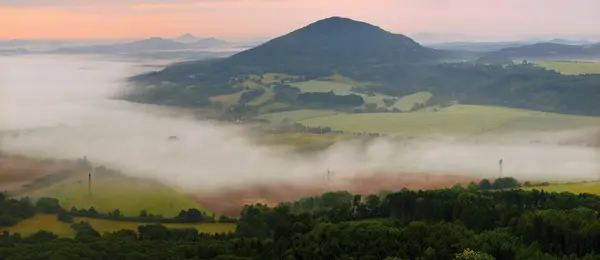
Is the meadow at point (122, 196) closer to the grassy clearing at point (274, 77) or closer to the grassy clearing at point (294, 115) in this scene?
the grassy clearing at point (294, 115)

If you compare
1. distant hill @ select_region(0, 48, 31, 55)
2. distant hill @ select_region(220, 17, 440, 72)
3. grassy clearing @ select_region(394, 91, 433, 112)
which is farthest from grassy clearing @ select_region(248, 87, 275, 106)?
distant hill @ select_region(0, 48, 31, 55)

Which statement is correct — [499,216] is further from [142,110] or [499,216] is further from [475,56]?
[475,56]

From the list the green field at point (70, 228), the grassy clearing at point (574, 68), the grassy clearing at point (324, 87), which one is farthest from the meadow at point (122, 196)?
the grassy clearing at point (574, 68)

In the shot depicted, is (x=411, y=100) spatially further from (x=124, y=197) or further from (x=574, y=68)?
(x=124, y=197)

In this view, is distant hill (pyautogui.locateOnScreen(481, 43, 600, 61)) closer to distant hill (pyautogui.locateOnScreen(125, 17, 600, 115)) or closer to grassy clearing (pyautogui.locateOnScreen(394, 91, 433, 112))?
distant hill (pyautogui.locateOnScreen(125, 17, 600, 115))

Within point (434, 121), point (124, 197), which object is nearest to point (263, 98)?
point (434, 121)

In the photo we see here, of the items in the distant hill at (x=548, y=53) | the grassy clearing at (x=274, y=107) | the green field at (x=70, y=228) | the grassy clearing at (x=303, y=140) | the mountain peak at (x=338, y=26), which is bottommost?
the green field at (x=70, y=228)
